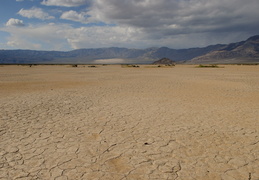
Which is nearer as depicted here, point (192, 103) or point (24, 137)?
point (24, 137)

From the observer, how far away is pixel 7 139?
209 inches

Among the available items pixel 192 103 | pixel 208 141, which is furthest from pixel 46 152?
pixel 192 103

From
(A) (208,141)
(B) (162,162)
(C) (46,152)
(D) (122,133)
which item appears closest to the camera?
(B) (162,162)

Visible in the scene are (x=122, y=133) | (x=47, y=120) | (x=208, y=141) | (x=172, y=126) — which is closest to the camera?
(x=208, y=141)

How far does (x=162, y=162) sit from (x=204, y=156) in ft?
3.40

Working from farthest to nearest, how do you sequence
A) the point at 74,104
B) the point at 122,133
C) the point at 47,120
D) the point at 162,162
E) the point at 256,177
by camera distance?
the point at 74,104
the point at 47,120
the point at 122,133
the point at 162,162
the point at 256,177

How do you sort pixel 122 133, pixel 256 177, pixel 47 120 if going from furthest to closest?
pixel 47 120 → pixel 122 133 → pixel 256 177

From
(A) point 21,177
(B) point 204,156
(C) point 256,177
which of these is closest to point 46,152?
(A) point 21,177

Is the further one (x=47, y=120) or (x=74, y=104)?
(x=74, y=104)

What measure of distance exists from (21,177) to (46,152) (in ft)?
3.21

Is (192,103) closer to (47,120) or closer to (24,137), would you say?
(47,120)

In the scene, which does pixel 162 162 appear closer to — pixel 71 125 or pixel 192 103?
pixel 71 125

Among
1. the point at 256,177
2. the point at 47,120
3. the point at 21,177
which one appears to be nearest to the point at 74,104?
the point at 47,120

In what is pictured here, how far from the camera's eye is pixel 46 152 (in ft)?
15.3
